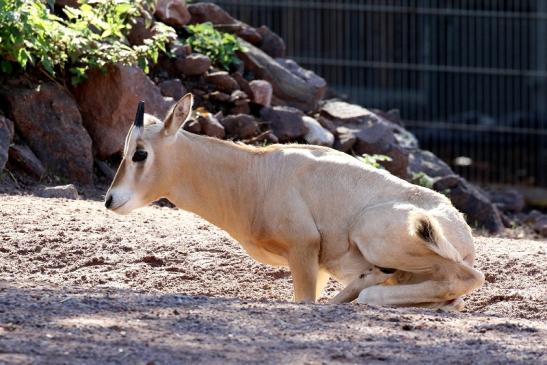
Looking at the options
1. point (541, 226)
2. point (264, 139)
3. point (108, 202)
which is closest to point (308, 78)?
point (264, 139)

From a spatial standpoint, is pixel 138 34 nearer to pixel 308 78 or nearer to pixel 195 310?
pixel 308 78

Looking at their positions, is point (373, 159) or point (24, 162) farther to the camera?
point (373, 159)

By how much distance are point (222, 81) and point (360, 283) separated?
17.3 ft

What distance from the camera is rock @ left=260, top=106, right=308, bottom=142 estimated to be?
40.0 ft

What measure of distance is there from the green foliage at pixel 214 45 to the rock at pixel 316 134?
3.15ft

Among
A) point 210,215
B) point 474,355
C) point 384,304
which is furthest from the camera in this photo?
point 210,215

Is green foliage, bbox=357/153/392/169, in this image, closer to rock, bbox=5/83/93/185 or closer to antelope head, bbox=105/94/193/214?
rock, bbox=5/83/93/185

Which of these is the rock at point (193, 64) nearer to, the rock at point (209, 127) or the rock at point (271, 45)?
the rock at point (209, 127)

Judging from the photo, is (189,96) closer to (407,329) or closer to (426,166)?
(407,329)

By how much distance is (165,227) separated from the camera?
9.29m

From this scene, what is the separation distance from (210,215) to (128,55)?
3363mm

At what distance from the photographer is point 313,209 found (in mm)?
7727

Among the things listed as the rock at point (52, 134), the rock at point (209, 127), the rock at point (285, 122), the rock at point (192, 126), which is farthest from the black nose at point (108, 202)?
the rock at point (285, 122)

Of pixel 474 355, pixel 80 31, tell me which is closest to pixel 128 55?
pixel 80 31
